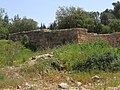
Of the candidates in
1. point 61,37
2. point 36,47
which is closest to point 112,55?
point 61,37

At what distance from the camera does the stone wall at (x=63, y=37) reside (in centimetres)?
1364

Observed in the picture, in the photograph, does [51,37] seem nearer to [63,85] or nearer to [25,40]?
[25,40]

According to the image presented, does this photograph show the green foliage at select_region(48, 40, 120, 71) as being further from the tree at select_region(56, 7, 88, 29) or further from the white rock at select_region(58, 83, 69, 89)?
the tree at select_region(56, 7, 88, 29)

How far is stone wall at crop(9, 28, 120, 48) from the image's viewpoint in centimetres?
1364

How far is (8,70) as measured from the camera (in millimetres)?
8789

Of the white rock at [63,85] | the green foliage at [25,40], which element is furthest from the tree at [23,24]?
the white rock at [63,85]

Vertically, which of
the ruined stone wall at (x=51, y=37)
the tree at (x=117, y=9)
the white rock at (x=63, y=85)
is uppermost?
the tree at (x=117, y=9)

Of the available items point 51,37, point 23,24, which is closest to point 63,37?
point 51,37

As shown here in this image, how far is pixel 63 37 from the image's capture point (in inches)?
557

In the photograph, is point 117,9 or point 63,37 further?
point 117,9

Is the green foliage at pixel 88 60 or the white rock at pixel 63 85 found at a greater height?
the green foliage at pixel 88 60

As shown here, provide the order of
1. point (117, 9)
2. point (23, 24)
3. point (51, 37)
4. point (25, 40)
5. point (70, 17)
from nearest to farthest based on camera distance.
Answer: point (51, 37) → point (25, 40) → point (70, 17) → point (117, 9) → point (23, 24)

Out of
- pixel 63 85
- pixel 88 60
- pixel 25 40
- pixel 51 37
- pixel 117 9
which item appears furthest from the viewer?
pixel 117 9

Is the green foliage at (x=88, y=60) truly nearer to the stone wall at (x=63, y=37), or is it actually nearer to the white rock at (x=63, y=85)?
the white rock at (x=63, y=85)
